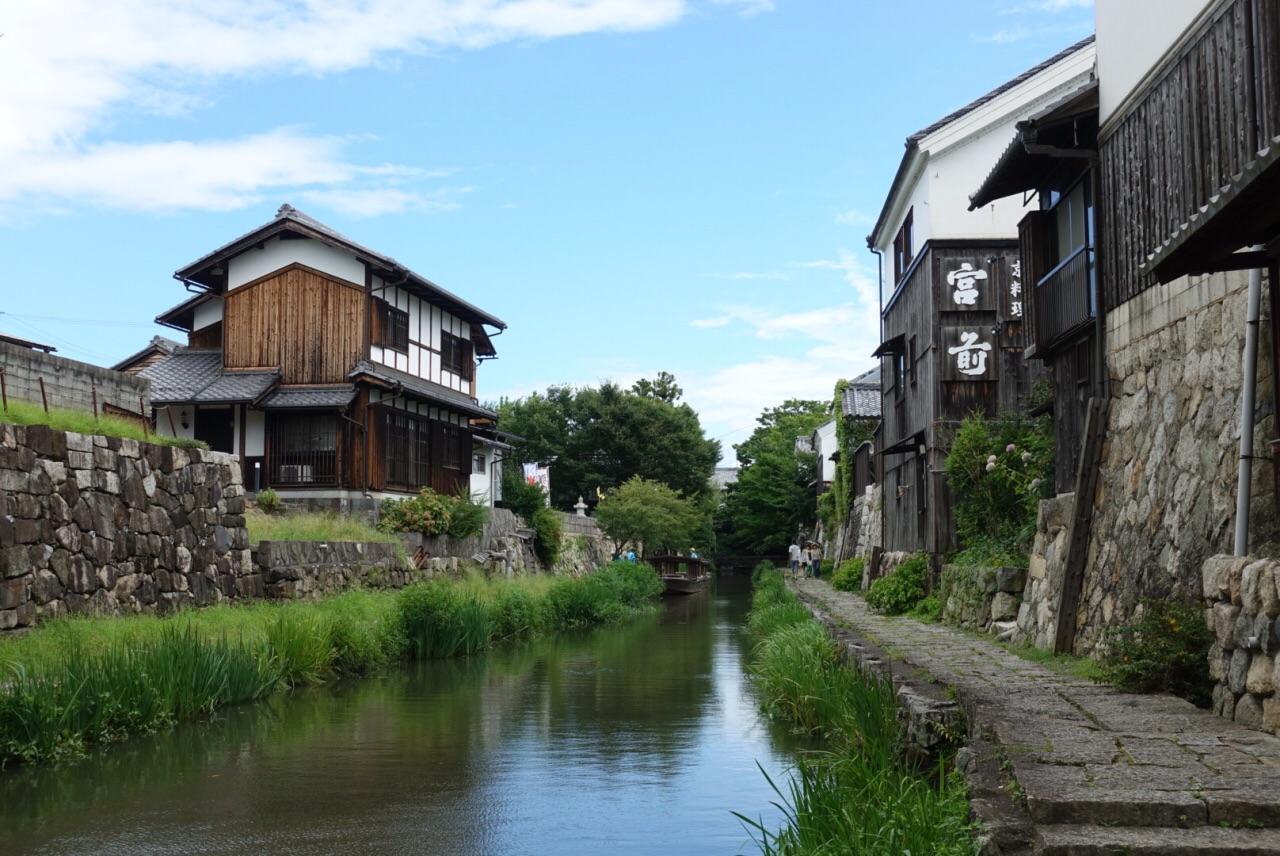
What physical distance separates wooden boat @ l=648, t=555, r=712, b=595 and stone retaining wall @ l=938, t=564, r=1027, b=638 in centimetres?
2820

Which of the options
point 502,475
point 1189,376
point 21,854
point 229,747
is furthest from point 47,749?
point 502,475

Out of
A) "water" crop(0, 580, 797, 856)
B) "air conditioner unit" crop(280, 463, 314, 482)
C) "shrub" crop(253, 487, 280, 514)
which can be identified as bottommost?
"water" crop(0, 580, 797, 856)

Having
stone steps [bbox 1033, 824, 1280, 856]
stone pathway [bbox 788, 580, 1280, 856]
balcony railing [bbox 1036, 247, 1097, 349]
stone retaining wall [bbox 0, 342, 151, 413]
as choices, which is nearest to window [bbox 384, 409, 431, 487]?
stone retaining wall [bbox 0, 342, 151, 413]

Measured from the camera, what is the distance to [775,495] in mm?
60375

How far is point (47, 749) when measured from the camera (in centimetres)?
972

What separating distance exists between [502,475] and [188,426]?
12968 millimetres

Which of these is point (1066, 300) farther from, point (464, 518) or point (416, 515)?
point (464, 518)

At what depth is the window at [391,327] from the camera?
28719 millimetres

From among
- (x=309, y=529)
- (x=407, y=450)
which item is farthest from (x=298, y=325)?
(x=309, y=529)

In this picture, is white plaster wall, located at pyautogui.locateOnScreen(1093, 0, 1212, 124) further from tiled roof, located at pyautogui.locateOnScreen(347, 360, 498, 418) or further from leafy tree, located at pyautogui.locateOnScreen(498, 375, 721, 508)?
leafy tree, located at pyautogui.locateOnScreen(498, 375, 721, 508)

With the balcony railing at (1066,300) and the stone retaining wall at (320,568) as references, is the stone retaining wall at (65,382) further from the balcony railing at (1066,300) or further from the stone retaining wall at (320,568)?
the balcony railing at (1066,300)

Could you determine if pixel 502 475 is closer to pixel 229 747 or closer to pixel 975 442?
pixel 975 442

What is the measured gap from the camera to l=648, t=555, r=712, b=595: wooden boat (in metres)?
44.9

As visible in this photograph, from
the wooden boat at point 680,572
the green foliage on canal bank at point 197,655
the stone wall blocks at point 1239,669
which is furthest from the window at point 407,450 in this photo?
the stone wall blocks at point 1239,669
